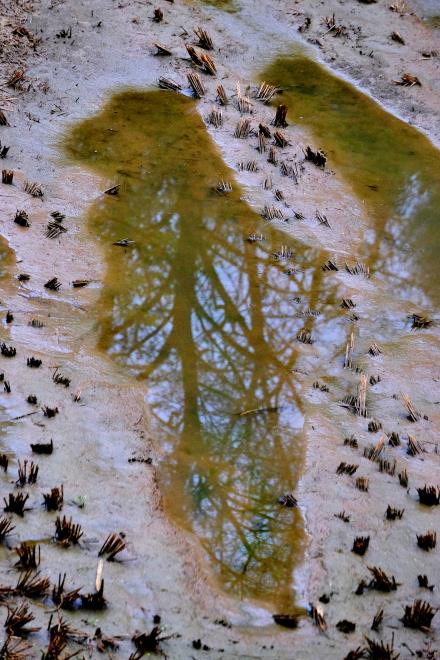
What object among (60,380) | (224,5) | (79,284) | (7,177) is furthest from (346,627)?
(224,5)

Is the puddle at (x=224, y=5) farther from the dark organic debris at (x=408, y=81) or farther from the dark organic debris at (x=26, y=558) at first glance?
the dark organic debris at (x=26, y=558)

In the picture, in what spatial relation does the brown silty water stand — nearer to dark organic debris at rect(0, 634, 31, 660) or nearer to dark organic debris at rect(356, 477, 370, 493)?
dark organic debris at rect(356, 477, 370, 493)

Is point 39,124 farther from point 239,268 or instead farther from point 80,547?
point 80,547

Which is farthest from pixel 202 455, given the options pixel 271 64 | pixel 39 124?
pixel 271 64

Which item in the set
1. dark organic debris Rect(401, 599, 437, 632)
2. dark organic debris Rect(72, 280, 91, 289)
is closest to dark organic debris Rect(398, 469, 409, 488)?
dark organic debris Rect(401, 599, 437, 632)

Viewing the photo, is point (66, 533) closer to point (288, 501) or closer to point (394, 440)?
point (288, 501)

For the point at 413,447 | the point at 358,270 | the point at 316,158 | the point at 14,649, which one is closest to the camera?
the point at 14,649

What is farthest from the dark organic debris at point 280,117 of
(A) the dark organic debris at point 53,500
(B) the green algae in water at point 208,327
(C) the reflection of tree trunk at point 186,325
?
(A) the dark organic debris at point 53,500
